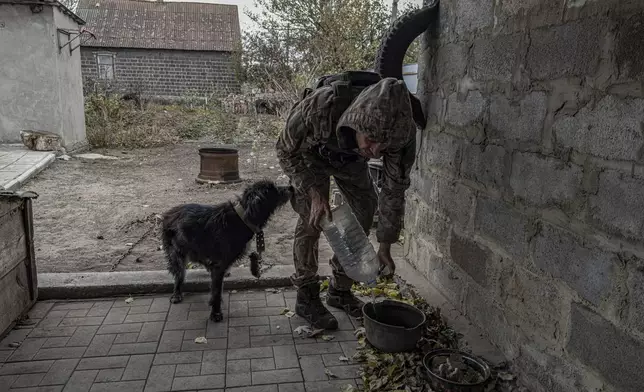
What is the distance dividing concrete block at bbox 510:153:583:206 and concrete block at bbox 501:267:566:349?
430 millimetres

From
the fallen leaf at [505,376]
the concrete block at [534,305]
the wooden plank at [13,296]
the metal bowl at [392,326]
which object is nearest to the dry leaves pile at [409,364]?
the fallen leaf at [505,376]

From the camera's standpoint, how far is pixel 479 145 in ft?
10.0

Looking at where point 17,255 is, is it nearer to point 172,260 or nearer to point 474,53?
point 172,260

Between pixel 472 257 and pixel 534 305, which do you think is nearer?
pixel 534 305

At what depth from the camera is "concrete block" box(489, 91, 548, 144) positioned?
2.43m

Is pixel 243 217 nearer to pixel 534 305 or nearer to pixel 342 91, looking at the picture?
pixel 342 91

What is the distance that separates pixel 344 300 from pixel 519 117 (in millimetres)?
1910

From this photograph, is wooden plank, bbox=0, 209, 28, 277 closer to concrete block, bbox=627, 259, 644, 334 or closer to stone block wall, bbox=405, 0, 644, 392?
stone block wall, bbox=405, 0, 644, 392

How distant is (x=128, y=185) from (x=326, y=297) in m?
5.73

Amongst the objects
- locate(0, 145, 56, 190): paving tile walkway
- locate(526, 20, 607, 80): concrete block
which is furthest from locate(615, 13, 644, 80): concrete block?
locate(0, 145, 56, 190): paving tile walkway

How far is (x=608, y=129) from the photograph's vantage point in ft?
6.42

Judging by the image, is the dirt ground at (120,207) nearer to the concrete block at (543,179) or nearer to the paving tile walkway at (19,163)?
the paving tile walkway at (19,163)

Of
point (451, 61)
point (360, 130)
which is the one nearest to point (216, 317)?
point (360, 130)

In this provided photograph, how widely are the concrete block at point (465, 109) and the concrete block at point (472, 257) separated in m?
0.84
